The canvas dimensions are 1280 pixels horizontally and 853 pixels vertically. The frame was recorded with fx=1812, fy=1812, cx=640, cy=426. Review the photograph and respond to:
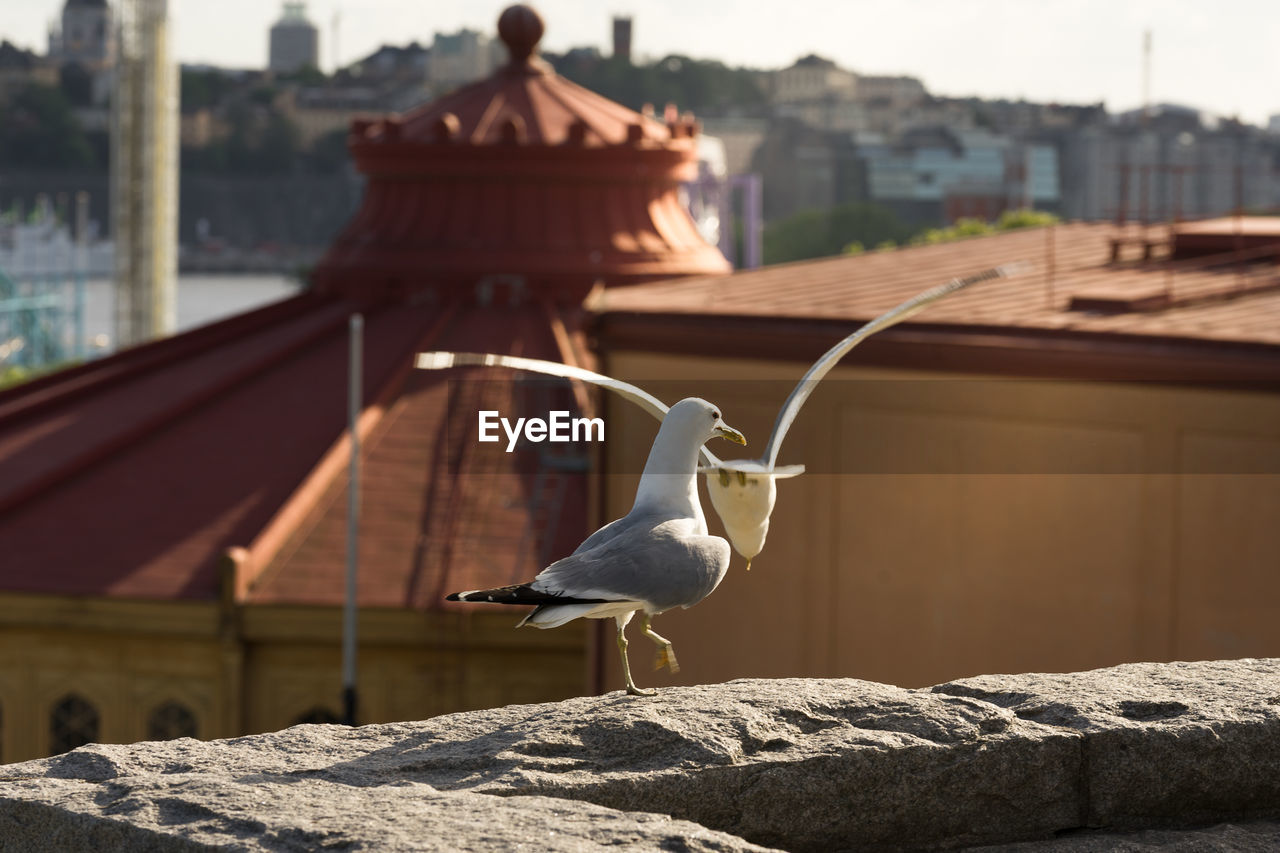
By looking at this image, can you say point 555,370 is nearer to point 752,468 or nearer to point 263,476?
point 752,468

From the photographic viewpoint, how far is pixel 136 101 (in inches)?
2995

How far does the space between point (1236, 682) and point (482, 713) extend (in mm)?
2967

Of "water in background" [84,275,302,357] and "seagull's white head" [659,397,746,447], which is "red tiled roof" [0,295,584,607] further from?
"water in background" [84,275,302,357]

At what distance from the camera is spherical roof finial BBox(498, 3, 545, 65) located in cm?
2895

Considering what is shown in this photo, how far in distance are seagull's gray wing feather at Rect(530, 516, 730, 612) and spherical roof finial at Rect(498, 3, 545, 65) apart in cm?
2448

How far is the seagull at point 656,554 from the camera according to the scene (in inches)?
196

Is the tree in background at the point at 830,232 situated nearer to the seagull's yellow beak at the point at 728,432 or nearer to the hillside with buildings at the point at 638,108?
Result: the hillside with buildings at the point at 638,108

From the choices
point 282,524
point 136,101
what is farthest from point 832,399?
point 136,101

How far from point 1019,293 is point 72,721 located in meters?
12.2

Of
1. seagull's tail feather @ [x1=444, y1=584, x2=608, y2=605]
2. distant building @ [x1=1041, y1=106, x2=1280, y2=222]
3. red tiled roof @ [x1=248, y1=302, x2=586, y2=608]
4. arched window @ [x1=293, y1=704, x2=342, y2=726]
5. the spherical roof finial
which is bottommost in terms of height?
arched window @ [x1=293, y1=704, x2=342, y2=726]

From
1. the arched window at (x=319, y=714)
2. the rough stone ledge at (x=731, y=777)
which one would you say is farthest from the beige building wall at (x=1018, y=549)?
the arched window at (x=319, y=714)

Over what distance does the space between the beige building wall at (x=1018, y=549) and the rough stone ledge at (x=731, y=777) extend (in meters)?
6.03

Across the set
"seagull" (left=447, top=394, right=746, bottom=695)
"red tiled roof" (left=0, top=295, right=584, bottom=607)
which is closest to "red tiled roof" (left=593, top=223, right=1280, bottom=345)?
"red tiled roof" (left=0, top=295, right=584, bottom=607)

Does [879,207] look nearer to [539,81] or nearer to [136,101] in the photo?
[136,101]
